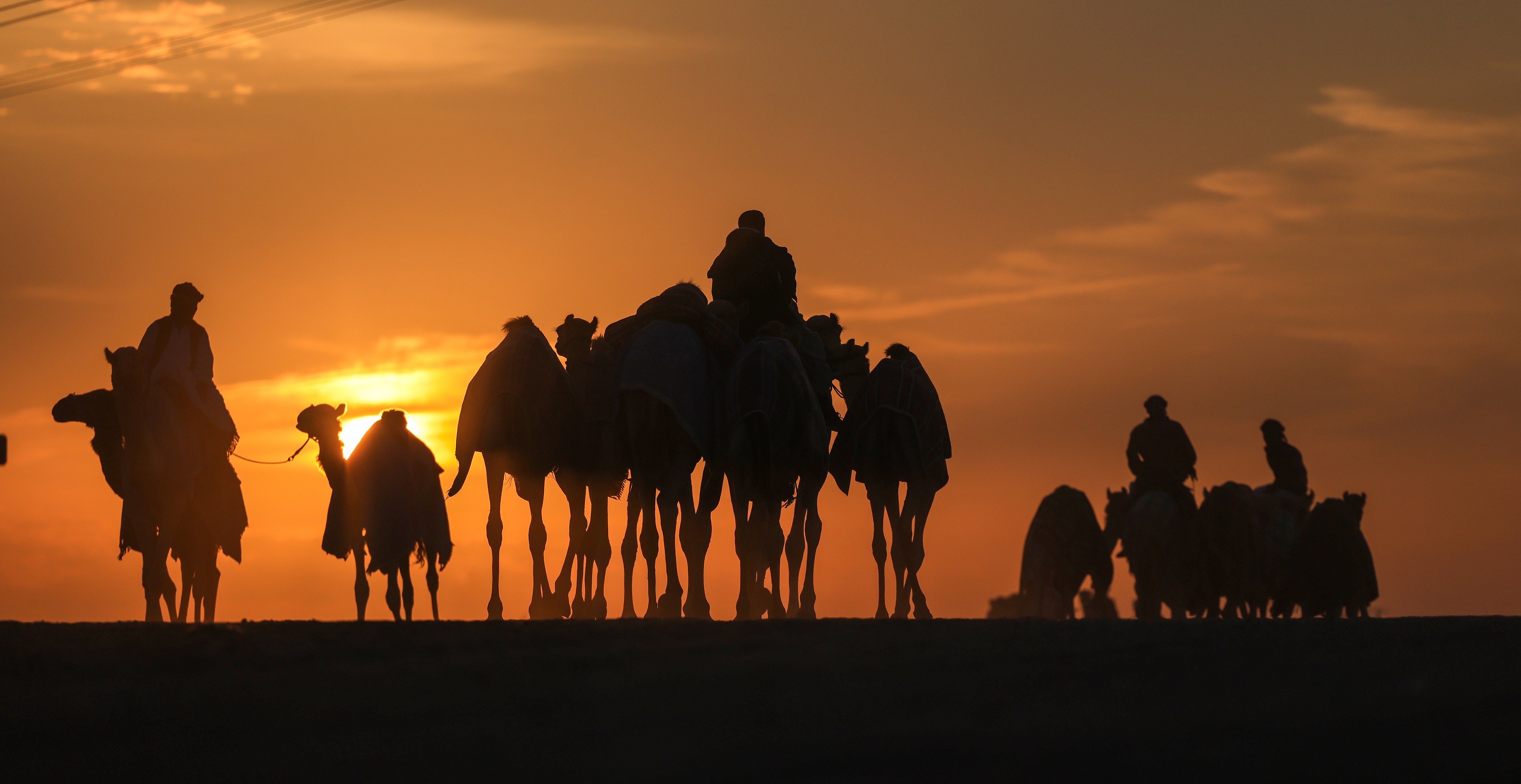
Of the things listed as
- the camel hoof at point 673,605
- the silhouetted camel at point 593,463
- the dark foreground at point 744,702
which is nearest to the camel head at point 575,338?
the silhouetted camel at point 593,463

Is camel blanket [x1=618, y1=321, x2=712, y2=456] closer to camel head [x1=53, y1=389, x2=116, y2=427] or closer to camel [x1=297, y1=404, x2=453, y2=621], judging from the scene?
camel [x1=297, y1=404, x2=453, y2=621]

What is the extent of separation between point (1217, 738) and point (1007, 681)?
1.74m

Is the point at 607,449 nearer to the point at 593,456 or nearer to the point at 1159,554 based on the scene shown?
the point at 593,456

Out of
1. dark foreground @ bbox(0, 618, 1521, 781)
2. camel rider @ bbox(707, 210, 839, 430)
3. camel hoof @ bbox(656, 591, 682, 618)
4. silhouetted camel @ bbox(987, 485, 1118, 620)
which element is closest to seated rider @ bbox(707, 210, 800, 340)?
camel rider @ bbox(707, 210, 839, 430)

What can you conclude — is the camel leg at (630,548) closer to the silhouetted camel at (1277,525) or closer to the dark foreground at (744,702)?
the dark foreground at (744,702)

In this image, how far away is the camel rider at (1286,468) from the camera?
89.5 feet

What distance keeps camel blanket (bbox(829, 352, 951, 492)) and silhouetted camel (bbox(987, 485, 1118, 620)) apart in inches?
306

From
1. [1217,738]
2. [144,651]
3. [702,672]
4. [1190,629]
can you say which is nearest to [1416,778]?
[1217,738]

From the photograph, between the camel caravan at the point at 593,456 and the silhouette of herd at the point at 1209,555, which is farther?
the silhouette of herd at the point at 1209,555

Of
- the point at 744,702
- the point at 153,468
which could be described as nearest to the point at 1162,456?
the point at 153,468

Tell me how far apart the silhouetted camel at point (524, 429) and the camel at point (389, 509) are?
1.64 ft

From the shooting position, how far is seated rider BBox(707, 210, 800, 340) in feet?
64.4

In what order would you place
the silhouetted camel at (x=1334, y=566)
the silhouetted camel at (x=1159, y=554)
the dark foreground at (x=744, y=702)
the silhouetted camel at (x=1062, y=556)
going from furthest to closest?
the silhouetted camel at (x=1062, y=556)
the silhouetted camel at (x=1159, y=554)
the silhouetted camel at (x=1334, y=566)
the dark foreground at (x=744, y=702)

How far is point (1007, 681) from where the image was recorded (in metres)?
10.6
